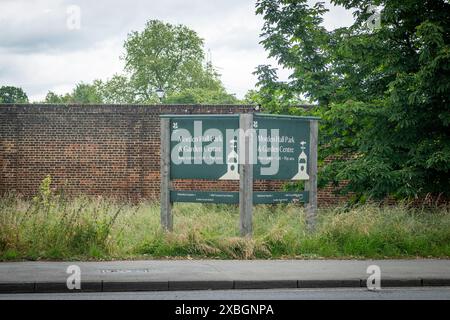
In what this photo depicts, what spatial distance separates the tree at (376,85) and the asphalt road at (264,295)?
5.47 metres

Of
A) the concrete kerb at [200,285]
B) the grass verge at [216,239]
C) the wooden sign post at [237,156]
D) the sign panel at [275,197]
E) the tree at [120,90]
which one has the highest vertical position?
the tree at [120,90]

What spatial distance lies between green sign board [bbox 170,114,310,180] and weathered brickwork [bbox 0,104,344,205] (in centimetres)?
950

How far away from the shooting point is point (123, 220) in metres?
13.7

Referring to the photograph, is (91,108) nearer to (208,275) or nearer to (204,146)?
(204,146)

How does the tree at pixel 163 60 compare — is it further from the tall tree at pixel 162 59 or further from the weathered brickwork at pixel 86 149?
the weathered brickwork at pixel 86 149

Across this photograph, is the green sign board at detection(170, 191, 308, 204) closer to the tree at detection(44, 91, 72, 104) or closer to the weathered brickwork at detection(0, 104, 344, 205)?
the weathered brickwork at detection(0, 104, 344, 205)

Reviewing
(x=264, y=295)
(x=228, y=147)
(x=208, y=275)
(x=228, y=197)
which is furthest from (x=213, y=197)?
(x=264, y=295)

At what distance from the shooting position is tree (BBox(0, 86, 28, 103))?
8194 cm

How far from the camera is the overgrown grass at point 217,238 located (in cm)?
1086

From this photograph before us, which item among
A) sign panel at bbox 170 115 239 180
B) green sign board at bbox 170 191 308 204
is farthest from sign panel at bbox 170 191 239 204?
sign panel at bbox 170 115 239 180

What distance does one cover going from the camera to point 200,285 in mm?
8500

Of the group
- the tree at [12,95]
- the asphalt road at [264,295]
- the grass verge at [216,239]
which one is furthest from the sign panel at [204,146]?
the tree at [12,95]

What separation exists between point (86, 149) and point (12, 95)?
67.7 metres

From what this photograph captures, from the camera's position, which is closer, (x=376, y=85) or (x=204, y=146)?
(x=204, y=146)
